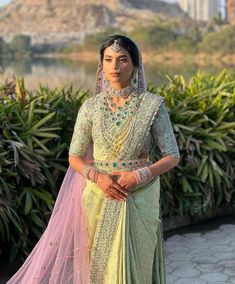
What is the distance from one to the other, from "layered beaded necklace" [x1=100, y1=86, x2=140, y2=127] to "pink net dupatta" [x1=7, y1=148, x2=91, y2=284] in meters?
0.27

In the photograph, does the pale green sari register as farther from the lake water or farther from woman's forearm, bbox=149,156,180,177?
the lake water

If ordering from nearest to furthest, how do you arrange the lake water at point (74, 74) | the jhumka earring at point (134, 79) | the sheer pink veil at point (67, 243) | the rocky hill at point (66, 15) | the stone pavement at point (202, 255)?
the jhumka earring at point (134, 79), the sheer pink veil at point (67, 243), the stone pavement at point (202, 255), the lake water at point (74, 74), the rocky hill at point (66, 15)

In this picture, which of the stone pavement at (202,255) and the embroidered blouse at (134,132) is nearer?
the embroidered blouse at (134,132)

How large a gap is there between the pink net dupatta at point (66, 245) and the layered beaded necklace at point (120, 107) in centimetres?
27

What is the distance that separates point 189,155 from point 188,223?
668 mm

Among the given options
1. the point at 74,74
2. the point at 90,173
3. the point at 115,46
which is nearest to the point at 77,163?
the point at 90,173

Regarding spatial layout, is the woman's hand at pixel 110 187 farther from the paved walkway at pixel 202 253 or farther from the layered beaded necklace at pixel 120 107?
the paved walkway at pixel 202 253

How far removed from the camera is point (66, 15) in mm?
120625

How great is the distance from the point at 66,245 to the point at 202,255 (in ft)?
6.57

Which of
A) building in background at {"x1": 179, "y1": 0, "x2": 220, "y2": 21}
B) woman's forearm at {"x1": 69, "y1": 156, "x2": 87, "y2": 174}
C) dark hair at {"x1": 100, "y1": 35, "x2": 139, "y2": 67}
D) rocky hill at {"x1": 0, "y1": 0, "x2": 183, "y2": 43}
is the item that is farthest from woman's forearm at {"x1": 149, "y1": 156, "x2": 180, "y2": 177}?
building in background at {"x1": 179, "y1": 0, "x2": 220, "y2": 21}

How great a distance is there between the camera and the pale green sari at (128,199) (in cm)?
252

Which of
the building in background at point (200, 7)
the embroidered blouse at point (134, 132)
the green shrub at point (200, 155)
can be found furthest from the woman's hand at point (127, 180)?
the building in background at point (200, 7)

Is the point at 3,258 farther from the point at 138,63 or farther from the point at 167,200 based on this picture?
the point at 138,63

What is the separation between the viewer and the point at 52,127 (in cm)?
442
